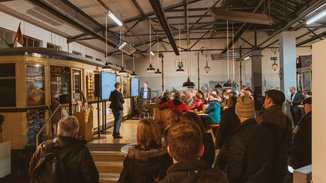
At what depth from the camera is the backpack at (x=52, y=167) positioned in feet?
8.20

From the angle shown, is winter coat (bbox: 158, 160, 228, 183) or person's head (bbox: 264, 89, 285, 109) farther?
person's head (bbox: 264, 89, 285, 109)

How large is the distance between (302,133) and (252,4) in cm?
1027

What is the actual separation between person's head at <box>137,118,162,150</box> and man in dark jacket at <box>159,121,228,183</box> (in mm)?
798

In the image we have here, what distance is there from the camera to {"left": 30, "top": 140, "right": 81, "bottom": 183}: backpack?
2.50m

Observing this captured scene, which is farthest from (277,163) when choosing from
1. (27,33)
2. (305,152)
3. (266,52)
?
(266,52)

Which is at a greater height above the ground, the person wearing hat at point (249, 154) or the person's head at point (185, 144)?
the person's head at point (185, 144)

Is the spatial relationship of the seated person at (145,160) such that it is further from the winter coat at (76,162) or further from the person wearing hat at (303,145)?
the person wearing hat at (303,145)

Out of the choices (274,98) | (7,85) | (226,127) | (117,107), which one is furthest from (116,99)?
(274,98)

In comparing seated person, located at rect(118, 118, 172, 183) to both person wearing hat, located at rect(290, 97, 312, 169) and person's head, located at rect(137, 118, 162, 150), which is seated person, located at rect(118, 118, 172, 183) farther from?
person wearing hat, located at rect(290, 97, 312, 169)

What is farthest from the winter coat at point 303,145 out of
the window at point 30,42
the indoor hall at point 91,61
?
the window at point 30,42

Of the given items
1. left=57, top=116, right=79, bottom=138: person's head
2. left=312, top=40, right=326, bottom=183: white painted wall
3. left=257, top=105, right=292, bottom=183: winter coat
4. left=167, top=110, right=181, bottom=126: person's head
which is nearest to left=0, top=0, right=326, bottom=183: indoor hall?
left=312, top=40, right=326, bottom=183: white painted wall

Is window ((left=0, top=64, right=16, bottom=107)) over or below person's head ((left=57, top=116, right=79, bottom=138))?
over

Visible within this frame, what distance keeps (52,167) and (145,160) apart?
→ 82 centimetres

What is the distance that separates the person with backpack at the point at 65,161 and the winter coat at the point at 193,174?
127cm
